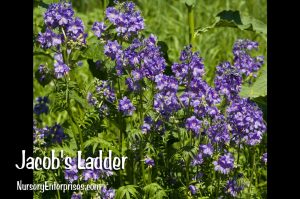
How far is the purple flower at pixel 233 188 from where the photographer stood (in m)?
3.45

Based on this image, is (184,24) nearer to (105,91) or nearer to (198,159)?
(105,91)

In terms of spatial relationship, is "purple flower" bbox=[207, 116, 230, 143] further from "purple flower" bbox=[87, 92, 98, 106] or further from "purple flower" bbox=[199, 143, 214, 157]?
"purple flower" bbox=[87, 92, 98, 106]

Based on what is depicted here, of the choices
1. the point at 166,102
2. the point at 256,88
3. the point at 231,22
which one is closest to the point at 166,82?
the point at 166,102

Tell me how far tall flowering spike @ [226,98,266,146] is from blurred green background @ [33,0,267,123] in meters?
2.04

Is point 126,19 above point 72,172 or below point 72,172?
above

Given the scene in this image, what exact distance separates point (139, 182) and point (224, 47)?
2555mm

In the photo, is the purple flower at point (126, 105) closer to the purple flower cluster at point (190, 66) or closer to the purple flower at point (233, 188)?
the purple flower cluster at point (190, 66)

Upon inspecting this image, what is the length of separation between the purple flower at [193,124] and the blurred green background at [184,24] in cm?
226

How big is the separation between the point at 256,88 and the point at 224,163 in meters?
1.07

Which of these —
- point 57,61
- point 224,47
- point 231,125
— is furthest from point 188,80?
point 224,47

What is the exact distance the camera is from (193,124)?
322 cm

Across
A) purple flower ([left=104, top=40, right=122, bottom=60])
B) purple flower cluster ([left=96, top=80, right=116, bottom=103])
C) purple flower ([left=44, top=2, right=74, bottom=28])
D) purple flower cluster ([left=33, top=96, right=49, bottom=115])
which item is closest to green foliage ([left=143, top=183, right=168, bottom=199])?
purple flower cluster ([left=96, top=80, right=116, bottom=103])

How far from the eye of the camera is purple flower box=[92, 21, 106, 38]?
A: 11.4 feet
